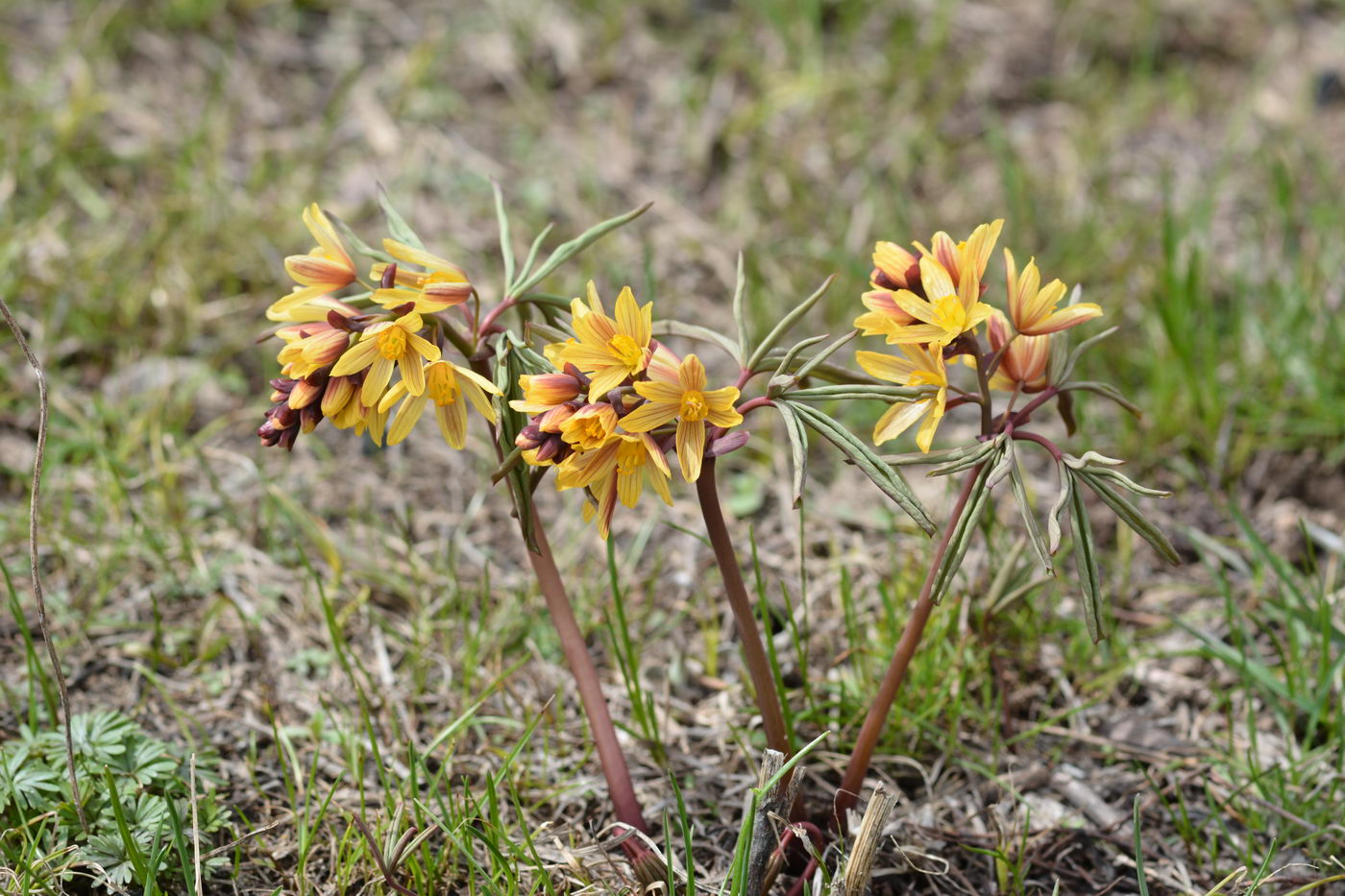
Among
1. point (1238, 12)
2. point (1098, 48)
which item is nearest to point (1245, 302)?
point (1098, 48)

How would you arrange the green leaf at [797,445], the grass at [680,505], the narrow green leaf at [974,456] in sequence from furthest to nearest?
1. the grass at [680,505]
2. the narrow green leaf at [974,456]
3. the green leaf at [797,445]

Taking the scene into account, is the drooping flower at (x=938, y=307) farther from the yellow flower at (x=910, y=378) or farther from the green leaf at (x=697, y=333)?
the green leaf at (x=697, y=333)

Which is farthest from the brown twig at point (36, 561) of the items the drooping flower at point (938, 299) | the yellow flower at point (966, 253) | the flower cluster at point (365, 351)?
the yellow flower at point (966, 253)

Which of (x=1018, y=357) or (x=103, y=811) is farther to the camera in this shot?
(x=103, y=811)

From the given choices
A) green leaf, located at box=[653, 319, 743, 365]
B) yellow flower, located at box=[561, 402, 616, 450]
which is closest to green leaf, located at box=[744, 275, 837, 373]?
green leaf, located at box=[653, 319, 743, 365]

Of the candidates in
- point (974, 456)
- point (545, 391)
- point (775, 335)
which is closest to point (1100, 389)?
point (974, 456)

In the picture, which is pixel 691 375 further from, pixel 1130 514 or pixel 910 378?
pixel 1130 514
